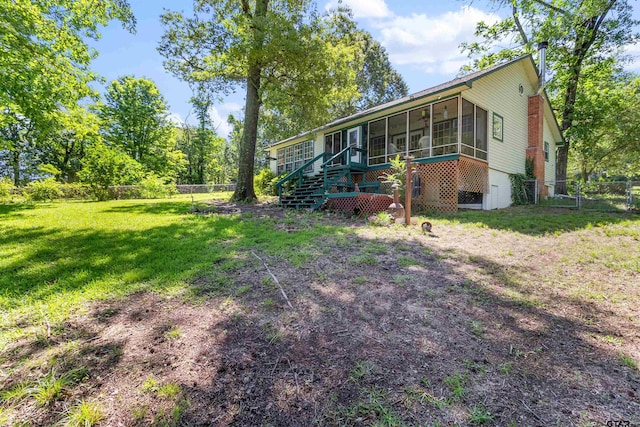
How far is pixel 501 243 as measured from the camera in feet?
18.4

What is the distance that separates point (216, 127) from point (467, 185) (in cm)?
3039

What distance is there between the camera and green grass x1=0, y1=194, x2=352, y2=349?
2910 millimetres

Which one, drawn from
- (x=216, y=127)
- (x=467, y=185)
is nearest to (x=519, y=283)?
(x=467, y=185)

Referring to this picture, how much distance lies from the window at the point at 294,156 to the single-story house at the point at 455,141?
2192 millimetres

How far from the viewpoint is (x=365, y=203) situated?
903 cm

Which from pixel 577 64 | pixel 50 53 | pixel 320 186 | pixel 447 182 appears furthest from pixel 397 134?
pixel 50 53

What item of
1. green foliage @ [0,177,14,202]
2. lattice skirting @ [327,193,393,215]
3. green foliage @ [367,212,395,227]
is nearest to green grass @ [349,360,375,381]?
green foliage @ [367,212,395,227]

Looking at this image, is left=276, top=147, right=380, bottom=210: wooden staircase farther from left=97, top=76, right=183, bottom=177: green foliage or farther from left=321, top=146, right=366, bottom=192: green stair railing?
left=97, top=76, right=183, bottom=177: green foliage

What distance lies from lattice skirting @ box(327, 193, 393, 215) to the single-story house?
46cm

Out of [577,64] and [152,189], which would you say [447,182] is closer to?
[577,64]

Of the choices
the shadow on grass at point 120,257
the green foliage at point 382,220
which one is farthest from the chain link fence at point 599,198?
the shadow on grass at point 120,257

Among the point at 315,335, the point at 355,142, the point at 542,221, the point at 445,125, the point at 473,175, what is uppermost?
the point at 445,125

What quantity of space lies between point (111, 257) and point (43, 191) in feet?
49.3

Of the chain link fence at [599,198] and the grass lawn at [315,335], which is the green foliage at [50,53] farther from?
the chain link fence at [599,198]
